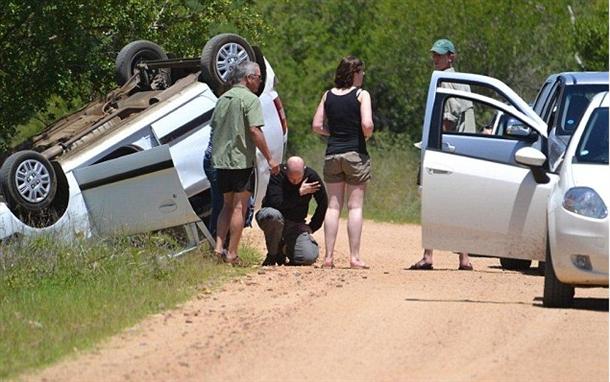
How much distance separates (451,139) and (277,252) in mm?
1951

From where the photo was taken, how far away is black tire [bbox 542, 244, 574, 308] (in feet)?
36.7

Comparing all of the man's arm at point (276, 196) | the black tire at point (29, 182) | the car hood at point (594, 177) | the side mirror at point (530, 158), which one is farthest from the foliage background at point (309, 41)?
the car hood at point (594, 177)

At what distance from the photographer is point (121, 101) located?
50.5 ft

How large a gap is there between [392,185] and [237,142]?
513 inches

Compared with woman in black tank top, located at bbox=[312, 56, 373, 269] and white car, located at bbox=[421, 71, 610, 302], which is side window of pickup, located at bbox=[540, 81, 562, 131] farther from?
white car, located at bbox=[421, 71, 610, 302]

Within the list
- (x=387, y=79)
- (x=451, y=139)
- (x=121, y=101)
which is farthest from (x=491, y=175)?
(x=387, y=79)

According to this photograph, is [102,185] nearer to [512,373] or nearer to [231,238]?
[231,238]

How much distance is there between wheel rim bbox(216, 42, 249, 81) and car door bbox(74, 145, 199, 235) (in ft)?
5.58

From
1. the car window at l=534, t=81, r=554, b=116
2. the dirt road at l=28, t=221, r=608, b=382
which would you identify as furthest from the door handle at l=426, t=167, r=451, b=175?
the car window at l=534, t=81, r=554, b=116

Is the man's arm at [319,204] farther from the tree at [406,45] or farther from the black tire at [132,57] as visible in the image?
the tree at [406,45]

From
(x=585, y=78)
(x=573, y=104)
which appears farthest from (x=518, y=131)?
(x=585, y=78)

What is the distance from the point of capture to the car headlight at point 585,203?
35.4ft

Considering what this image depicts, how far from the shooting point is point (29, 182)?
1345cm

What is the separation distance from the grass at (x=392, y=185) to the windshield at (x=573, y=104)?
29.4 ft
